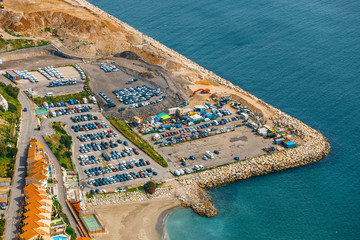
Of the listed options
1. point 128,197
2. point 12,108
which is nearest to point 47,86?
point 12,108

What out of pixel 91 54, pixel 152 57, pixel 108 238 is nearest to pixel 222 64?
pixel 152 57

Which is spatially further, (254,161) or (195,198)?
(254,161)

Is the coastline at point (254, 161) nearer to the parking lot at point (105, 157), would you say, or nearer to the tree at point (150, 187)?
the tree at point (150, 187)

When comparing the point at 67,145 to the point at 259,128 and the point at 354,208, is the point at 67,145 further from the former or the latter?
the point at 354,208

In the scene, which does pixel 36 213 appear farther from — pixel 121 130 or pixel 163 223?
pixel 121 130

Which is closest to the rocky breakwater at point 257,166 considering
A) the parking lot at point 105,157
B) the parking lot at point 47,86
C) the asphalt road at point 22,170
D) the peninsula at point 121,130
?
the peninsula at point 121,130

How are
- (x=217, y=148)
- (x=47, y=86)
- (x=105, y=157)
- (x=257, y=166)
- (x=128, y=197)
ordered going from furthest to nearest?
(x=47, y=86) < (x=217, y=148) < (x=257, y=166) < (x=105, y=157) < (x=128, y=197)
